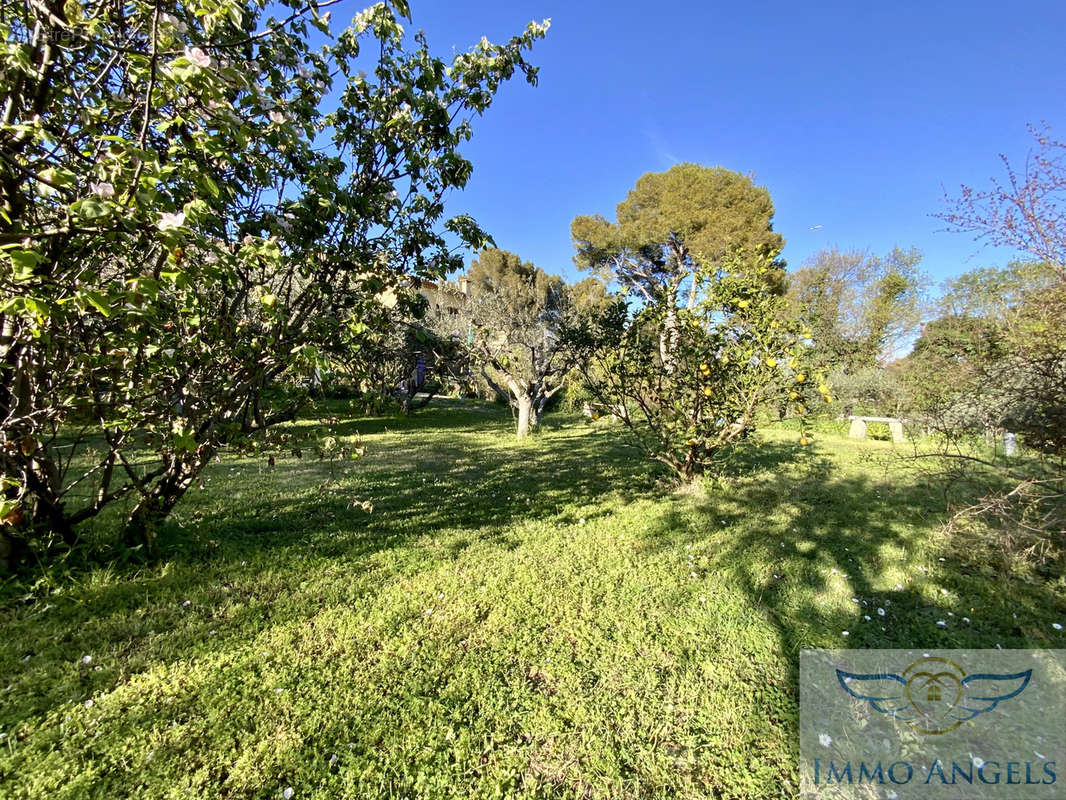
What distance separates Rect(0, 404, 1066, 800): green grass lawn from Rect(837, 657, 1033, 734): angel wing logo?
25cm

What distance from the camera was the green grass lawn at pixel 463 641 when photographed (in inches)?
70.6

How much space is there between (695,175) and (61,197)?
19.3 m

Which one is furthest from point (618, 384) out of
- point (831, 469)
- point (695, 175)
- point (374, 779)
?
point (695, 175)

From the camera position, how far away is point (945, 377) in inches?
166

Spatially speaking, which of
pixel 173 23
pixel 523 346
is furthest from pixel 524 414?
pixel 173 23

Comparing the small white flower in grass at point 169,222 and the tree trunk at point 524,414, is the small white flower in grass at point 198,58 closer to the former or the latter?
the small white flower in grass at point 169,222

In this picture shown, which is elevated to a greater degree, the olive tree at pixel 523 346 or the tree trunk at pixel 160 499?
the olive tree at pixel 523 346

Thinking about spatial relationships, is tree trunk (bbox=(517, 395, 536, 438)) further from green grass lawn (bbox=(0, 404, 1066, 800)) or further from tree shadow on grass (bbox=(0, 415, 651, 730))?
green grass lawn (bbox=(0, 404, 1066, 800))
